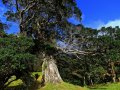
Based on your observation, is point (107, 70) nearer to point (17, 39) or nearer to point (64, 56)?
point (64, 56)

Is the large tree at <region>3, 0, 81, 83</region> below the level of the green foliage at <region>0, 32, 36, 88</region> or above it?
above

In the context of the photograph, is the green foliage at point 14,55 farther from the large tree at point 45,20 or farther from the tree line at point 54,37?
the large tree at point 45,20


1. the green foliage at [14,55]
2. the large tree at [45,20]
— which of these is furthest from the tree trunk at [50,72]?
the green foliage at [14,55]

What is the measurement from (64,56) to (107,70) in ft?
69.8

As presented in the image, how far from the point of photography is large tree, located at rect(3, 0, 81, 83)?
107 feet

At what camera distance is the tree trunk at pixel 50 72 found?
105ft

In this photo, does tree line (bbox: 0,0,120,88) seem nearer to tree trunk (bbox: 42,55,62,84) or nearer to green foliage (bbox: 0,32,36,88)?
tree trunk (bbox: 42,55,62,84)

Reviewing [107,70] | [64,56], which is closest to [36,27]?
[64,56]

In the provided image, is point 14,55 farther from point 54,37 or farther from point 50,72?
point 54,37

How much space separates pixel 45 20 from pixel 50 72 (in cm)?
600

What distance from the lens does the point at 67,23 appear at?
3500cm

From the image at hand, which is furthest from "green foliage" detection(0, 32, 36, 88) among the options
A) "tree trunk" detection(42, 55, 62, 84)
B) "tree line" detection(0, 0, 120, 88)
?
"tree trunk" detection(42, 55, 62, 84)

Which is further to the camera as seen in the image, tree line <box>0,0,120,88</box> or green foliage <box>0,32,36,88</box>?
tree line <box>0,0,120,88</box>

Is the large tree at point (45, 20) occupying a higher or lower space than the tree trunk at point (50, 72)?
higher
